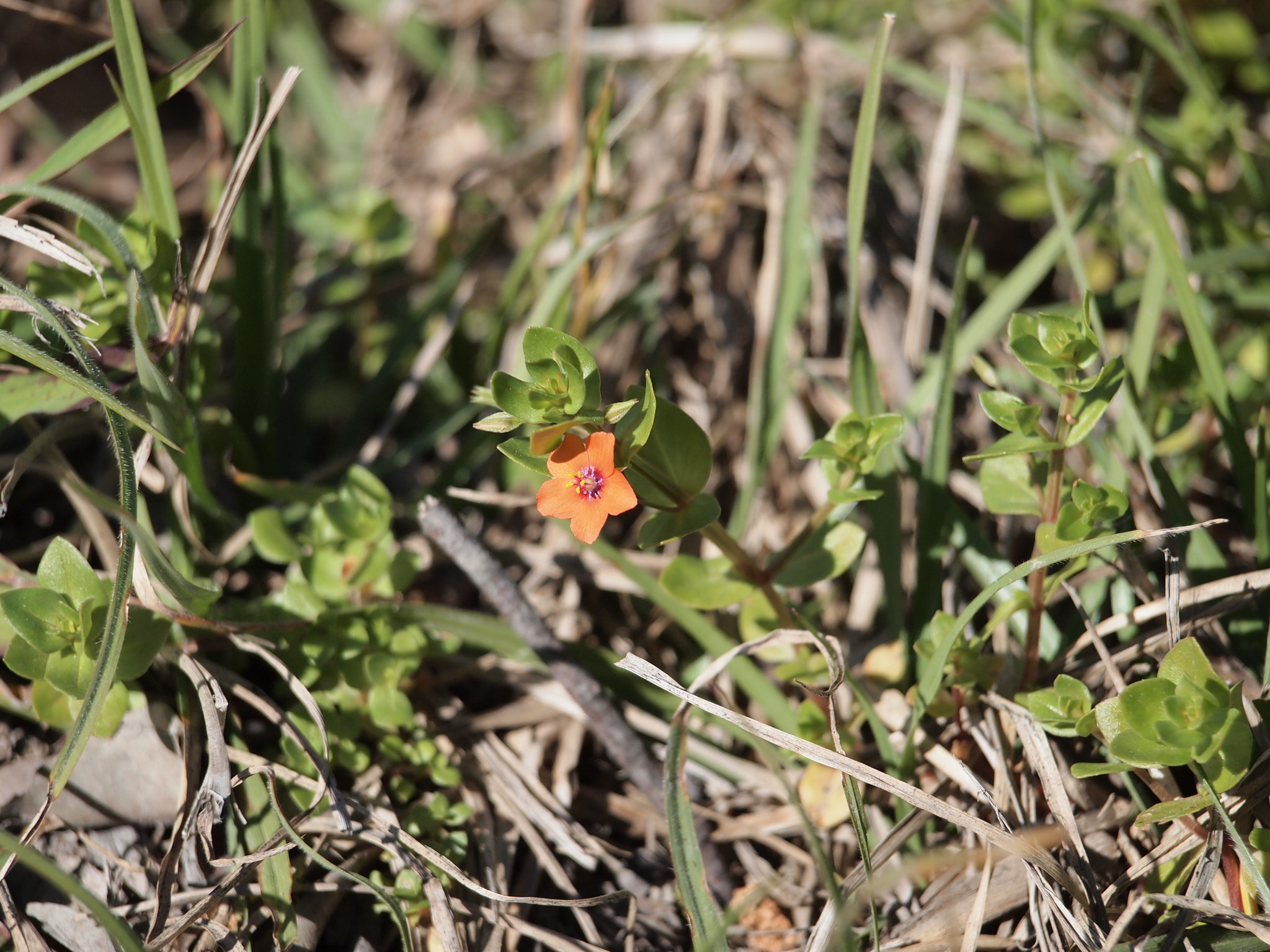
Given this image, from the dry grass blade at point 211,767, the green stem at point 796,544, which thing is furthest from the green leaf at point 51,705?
the green stem at point 796,544

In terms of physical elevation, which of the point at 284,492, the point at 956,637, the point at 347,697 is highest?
the point at 284,492

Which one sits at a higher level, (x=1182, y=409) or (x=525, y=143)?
(x=525, y=143)

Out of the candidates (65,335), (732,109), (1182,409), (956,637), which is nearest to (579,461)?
(956,637)

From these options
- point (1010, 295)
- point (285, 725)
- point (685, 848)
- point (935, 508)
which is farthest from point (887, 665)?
point (285, 725)

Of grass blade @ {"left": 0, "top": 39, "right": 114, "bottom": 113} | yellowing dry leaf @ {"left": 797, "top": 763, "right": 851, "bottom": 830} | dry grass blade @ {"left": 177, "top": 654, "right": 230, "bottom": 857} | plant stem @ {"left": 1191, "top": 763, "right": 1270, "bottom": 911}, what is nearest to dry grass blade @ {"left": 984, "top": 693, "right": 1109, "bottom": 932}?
plant stem @ {"left": 1191, "top": 763, "right": 1270, "bottom": 911}

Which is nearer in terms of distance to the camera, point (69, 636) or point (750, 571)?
point (69, 636)

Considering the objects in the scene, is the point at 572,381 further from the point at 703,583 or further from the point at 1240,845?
the point at 1240,845

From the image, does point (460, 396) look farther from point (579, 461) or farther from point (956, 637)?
point (956, 637)

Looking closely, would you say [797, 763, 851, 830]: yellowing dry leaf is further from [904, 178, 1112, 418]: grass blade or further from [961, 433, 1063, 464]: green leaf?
[904, 178, 1112, 418]: grass blade
